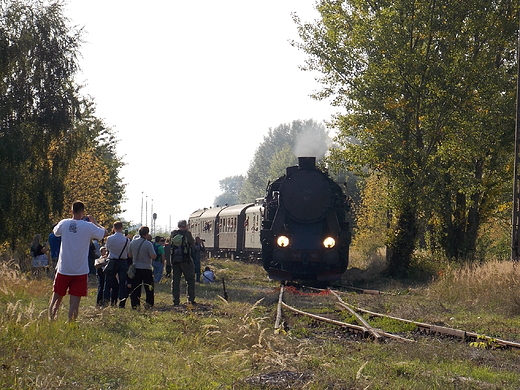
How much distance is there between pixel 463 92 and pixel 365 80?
11.4ft

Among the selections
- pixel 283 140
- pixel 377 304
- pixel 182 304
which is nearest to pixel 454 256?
pixel 377 304

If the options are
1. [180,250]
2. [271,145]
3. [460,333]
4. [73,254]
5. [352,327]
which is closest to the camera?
[73,254]

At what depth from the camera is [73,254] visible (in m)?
10.5

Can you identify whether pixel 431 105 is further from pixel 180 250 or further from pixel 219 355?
pixel 219 355

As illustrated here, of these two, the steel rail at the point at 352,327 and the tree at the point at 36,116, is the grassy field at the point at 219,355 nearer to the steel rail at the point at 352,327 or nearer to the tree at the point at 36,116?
the steel rail at the point at 352,327

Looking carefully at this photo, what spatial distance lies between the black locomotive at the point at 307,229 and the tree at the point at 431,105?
4646 millimetres

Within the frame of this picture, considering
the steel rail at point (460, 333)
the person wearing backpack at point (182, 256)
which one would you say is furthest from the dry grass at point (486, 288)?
the person wearing backpack at point (182, 256)

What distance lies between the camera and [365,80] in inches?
1079

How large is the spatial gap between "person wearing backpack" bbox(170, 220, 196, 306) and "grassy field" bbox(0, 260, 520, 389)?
97 cm

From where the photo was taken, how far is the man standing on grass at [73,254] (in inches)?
411

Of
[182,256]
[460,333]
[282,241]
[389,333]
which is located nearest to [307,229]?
[282,241]

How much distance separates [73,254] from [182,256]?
17.7 feet

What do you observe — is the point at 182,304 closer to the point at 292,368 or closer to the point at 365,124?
the point at 292,368

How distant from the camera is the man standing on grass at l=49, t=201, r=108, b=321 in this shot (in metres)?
10.4
